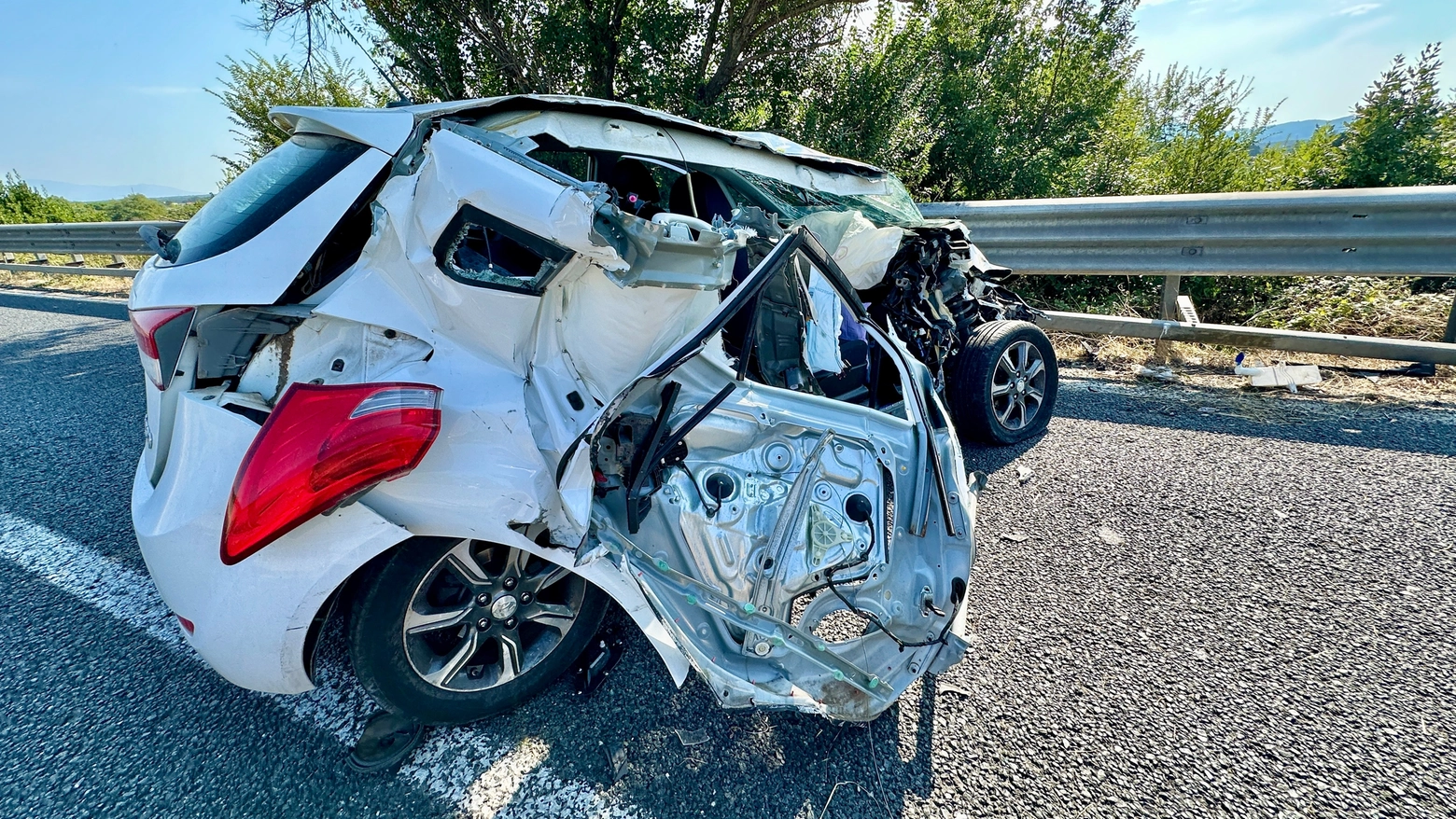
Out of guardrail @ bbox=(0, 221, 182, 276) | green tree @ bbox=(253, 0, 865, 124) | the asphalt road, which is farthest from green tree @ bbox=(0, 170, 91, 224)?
the asphalt road

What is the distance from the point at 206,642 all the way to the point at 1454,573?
381 centimetres

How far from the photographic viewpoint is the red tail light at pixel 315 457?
136 cm

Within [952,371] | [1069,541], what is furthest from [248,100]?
[1069,541]

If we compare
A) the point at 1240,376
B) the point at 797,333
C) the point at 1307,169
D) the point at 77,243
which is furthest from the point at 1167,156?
the point at 77,243

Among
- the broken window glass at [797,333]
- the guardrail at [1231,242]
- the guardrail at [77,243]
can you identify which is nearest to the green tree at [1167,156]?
the guardrail at [1231,242]

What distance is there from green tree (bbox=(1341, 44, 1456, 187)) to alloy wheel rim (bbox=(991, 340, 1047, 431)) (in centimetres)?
505

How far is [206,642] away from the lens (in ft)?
5.04

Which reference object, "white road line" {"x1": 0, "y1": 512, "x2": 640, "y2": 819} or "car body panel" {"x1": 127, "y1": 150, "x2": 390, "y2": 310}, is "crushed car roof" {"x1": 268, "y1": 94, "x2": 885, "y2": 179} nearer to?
"car body panel" {"x1": 127, "y1": 150, "x2": 390, "y2": 310}

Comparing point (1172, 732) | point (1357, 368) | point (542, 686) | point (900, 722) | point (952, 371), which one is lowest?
point (542, 686)

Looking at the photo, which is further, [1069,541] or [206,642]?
[1069,541]

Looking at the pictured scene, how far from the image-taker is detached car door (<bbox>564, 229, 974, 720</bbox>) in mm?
1624

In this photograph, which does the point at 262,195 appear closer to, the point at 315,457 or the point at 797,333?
the point at 315,457

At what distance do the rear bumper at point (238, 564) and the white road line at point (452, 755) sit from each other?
32 cm

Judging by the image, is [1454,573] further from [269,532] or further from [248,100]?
[248,100]
